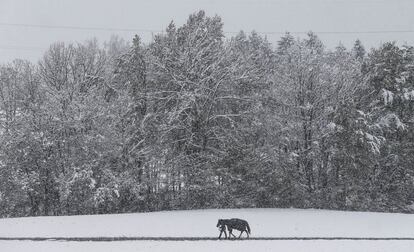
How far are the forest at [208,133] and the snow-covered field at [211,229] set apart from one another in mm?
3606

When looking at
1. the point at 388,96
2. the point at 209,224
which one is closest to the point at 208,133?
the point at 209,224

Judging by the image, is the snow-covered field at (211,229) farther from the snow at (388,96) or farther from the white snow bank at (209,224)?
the snow at (388,96)

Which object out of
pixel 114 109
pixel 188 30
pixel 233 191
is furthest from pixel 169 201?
pixel 188 30

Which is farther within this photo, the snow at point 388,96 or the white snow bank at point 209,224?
the snow at point 388,96

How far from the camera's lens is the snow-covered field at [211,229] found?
874 inches

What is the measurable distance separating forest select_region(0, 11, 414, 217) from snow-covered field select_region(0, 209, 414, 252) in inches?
142

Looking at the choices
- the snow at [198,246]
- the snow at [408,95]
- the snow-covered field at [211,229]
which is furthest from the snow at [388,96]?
the snow at [198,246]

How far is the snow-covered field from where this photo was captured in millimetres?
22203

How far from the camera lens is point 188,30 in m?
41.6

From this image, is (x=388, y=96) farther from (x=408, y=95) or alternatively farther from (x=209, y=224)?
(x=209, y=224)

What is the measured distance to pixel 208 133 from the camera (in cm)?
3916

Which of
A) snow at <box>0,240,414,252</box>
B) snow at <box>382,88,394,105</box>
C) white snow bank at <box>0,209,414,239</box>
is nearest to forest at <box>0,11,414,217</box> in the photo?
snow at <box>382,88,394,105</box>

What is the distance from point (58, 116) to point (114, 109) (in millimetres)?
3931

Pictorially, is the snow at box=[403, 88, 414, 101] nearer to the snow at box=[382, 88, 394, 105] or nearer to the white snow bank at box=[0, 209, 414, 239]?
the snow at box=[382, 88, 394, 105]
